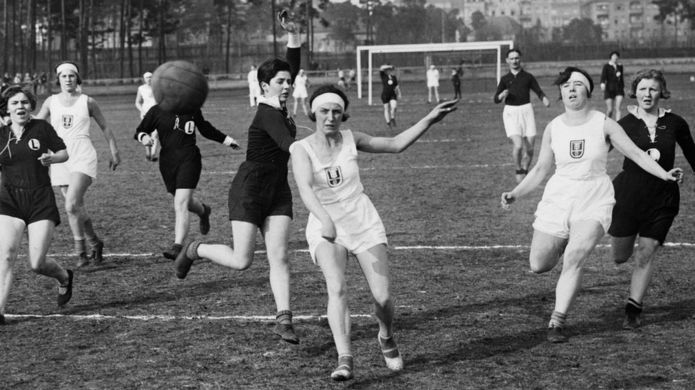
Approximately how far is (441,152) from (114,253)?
13141 mm

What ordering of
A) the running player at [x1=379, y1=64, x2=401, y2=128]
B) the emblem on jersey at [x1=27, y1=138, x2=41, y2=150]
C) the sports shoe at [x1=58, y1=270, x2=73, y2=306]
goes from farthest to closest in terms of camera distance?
the running player at [x1=379, y1=64, x2=401, y2=128] → the sports shoe at [x1=58, y1=270, x2=73, y2=306] → the emblem on jersey at [x1=27, y1=138, x2=41, y2=150]

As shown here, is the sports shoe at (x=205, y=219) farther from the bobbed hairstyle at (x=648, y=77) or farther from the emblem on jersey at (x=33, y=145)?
the bobbed hairstyle at (x=648, y=77)

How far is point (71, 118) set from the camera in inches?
452

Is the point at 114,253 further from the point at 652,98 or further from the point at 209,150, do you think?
the point at 209,150

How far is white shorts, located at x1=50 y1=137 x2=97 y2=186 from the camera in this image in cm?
1134

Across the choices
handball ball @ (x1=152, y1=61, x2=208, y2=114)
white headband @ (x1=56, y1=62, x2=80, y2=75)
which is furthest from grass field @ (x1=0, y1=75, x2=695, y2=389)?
white headband @ (x1=56, y1=62, x2=80, y2=75)

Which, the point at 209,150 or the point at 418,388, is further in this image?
the point at 209,150

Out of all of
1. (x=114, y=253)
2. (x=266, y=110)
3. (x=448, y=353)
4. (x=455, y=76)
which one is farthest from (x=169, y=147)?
(x=455, y=76)

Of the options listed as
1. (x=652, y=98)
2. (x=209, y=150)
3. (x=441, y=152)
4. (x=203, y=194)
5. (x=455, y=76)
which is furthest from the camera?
(x=455, y=76)

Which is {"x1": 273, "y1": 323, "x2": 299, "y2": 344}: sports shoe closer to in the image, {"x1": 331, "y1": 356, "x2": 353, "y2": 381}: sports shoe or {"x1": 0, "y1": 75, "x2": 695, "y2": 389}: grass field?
{"x1": 0, "y1": 75, "x2": 695, "y2": 389}: grass field

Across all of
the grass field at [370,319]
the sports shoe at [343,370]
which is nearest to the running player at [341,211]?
the sports shoe at [343,370]

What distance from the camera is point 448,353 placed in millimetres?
7520

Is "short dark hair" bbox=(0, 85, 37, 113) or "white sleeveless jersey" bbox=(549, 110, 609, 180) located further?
"short dark hair" bbox=(0, 85, 37, 113)

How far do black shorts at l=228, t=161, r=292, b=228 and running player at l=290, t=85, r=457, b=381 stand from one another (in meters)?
1.00
